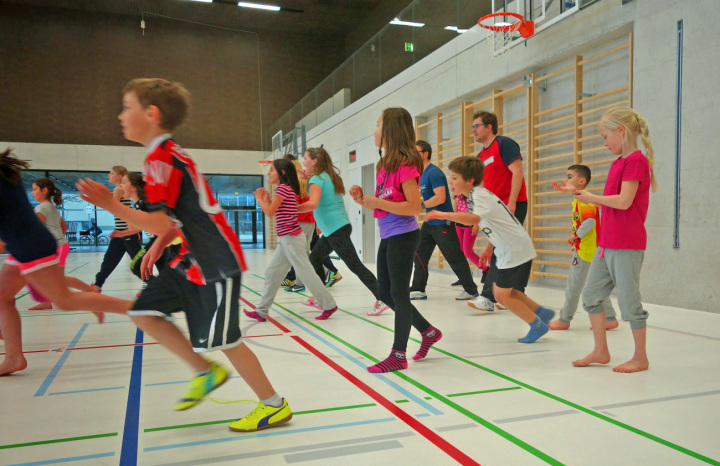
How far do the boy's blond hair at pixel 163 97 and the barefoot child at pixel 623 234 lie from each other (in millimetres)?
1952

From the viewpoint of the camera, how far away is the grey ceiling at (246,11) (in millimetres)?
16500

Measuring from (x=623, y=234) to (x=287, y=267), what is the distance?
2.65 meters

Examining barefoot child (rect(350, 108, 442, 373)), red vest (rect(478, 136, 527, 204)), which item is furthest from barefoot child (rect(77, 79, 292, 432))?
red vest (rect(478, 136, 527, 204))

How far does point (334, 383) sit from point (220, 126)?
1759 centimetres

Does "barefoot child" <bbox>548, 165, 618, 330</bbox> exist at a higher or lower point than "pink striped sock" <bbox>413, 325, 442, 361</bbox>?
higher

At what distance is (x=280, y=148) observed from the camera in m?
16.4

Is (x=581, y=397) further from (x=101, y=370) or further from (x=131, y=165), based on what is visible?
(x=131, y=165)

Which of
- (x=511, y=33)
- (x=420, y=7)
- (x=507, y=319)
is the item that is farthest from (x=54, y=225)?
(x=420, y=7)

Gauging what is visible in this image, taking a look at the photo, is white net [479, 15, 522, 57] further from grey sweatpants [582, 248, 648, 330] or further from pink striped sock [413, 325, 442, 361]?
pink striped sock [413, 325, 442, 361]

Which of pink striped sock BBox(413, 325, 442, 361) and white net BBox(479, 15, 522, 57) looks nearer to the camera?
pink striped sock BBox(413, 325, 442, 361)

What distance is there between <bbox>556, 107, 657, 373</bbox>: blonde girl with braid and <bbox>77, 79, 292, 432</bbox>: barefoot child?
1797 millimetres

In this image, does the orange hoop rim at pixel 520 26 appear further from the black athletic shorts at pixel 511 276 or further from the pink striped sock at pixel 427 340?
the pink striped sock at pixel 427 340

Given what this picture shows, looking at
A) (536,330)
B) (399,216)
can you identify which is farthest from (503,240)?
(399,216)

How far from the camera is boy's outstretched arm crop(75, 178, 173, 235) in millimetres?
1681
